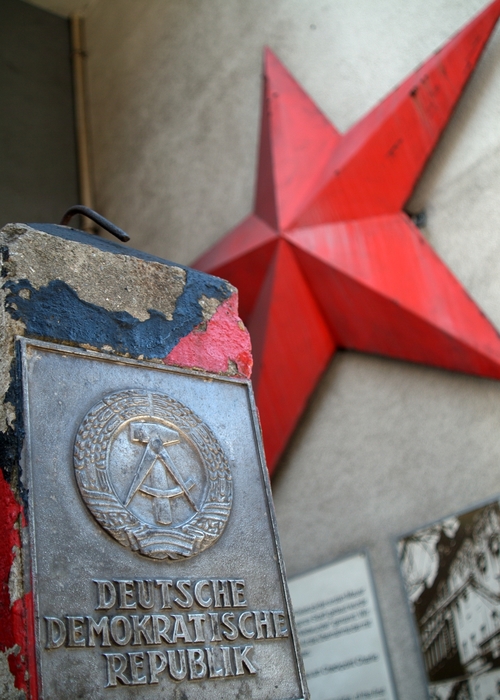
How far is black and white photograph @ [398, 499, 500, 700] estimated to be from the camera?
2.70m

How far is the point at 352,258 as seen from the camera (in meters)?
3.27

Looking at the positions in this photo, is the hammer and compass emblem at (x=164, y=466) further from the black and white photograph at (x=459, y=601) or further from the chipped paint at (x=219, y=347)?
the black and white photograph at (x=459, y=601)

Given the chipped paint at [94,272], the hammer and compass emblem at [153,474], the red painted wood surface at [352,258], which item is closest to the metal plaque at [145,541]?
the hammer and compass emblem at [153,474]

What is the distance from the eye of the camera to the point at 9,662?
1.11 m

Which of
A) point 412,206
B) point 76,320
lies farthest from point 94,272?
point 412,206

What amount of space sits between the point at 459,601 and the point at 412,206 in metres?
1.76

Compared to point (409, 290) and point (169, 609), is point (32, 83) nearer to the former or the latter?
point (409, 290)

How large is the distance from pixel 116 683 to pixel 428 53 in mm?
3228

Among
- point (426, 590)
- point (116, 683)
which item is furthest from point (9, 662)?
point (426, 590)

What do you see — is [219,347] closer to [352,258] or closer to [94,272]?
[94,272]

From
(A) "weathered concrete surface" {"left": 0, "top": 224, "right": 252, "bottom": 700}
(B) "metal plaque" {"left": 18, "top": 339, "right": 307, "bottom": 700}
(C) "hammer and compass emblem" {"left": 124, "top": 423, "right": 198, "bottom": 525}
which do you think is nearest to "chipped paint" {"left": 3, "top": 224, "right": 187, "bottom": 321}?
(A) "weathered concrete surface" {"left": 0, "top": 224, "right": 252, "bottom": 700}

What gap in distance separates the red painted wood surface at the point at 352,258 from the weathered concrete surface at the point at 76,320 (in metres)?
1.60

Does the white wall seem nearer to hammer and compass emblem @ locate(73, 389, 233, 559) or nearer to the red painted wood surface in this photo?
the red painted wood surface

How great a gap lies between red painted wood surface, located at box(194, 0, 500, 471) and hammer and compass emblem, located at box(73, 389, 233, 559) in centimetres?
181
